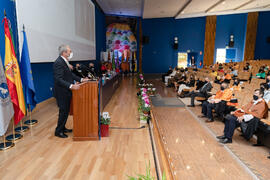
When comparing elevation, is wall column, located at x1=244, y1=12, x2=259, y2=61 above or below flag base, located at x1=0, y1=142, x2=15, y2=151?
above

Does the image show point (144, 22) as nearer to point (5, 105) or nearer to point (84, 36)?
point (84, 36)

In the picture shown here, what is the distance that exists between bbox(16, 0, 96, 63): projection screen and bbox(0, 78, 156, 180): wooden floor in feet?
6.86

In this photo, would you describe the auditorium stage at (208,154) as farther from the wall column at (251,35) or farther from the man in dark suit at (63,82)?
the wall column at (251,35)

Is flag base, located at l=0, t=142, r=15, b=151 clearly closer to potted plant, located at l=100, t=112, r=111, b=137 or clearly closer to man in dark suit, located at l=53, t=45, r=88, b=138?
man in dark suit, located at l=53, t=45, r=88, b=138

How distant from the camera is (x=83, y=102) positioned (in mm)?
3186

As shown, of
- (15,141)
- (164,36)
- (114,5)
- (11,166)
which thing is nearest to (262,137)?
(11,166)

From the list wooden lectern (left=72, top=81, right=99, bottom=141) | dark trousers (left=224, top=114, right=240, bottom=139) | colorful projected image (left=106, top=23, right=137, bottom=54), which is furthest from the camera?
colorful projected image (left=106, top=23, right=137, bottom=54)

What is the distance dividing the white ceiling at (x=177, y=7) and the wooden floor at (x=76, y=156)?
34.5 feet

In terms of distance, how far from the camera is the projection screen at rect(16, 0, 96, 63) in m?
4.47

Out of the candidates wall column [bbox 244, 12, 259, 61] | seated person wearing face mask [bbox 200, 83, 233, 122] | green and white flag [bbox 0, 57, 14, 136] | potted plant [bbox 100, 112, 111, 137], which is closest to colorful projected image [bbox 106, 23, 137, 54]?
wall column [bbox 244, 12, 259, 61]

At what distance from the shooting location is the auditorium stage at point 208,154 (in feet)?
8.94

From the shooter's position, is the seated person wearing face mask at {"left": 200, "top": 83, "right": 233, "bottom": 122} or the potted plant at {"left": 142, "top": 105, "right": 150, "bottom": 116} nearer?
the potted plant at {"left": 142, "top": 105, "right": 150, "bottom": 116}

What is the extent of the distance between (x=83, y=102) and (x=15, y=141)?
1.39 metres

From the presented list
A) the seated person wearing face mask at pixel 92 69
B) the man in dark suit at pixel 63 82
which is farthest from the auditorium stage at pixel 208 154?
the seated person wearing face mask at pixel 92 69
